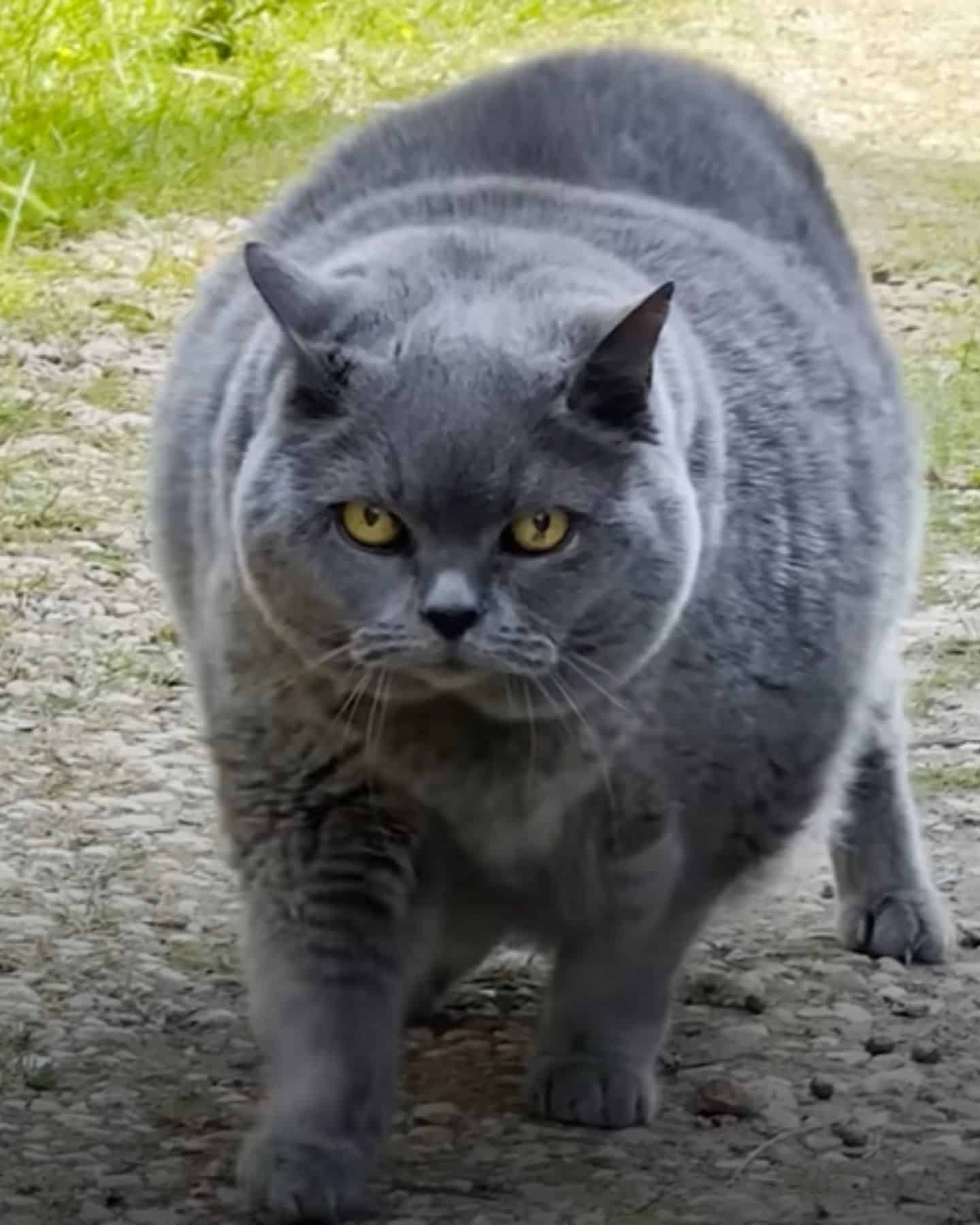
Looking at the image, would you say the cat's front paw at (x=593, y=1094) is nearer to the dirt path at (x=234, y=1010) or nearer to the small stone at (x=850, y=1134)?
the dirt path at (x=234, y=1010)

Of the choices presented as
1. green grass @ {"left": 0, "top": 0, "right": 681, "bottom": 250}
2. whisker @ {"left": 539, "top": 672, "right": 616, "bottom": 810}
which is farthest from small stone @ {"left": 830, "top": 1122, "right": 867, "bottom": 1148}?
green grass @ {"left": 0, "top": 0, "right": 681, "bottom": 250}

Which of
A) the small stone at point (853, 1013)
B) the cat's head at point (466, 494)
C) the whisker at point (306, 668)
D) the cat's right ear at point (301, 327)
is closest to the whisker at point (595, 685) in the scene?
the cat's head at point (466, 494)

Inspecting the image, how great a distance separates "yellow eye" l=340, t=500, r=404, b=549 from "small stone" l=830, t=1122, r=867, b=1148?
83cm

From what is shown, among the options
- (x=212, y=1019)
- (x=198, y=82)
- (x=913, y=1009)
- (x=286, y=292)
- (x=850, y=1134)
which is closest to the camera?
(x=286, y=292)

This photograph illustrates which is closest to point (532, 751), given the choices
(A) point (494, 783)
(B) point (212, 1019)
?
(A) point (494, 783)

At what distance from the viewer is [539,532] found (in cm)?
258

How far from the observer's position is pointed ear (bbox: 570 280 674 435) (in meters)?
2.55

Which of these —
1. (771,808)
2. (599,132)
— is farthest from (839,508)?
(599,132)

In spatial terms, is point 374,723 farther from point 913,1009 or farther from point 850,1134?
point 913,1009

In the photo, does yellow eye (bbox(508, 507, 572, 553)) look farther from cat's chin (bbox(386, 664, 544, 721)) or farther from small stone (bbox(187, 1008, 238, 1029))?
small stone (bbox(187, 1008, 238, 1029))

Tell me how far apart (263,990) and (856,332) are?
3.85 ft

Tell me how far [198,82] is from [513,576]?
464 cm

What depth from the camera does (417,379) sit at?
2.60m

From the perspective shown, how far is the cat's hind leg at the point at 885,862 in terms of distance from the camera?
11.3 feet
